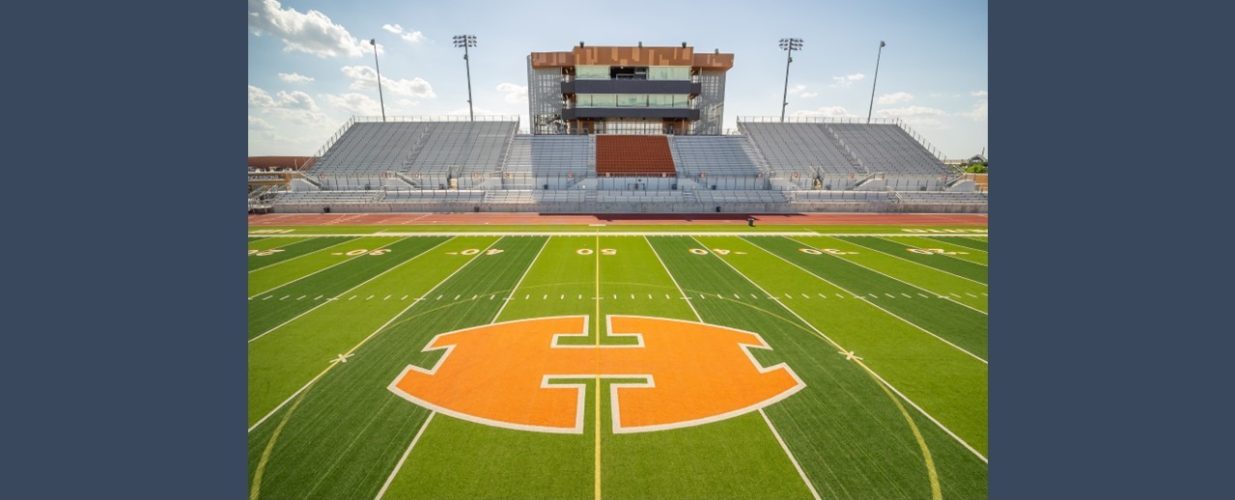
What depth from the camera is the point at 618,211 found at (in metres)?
42.2

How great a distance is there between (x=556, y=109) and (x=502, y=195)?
23893mm

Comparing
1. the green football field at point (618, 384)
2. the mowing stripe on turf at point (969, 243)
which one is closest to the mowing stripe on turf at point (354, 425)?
the green football field at point (618, 384)

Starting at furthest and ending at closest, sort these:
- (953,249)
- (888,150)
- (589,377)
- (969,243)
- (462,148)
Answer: (888,150) < (462,148) < (969,243) < (953,249) < (589,377)

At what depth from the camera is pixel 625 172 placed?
51.6 metres

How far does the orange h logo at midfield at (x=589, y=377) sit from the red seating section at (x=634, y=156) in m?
40.8

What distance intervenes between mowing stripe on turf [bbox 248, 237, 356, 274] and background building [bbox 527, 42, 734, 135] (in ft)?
126

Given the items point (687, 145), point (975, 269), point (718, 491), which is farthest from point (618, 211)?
point (718, 491)

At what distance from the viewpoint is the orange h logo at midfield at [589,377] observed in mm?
8406

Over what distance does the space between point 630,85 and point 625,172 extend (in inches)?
565

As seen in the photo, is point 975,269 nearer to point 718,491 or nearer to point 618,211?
point 718,491

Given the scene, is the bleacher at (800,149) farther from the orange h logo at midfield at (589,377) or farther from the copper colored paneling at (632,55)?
the orange h logo at midfield at (589,377)

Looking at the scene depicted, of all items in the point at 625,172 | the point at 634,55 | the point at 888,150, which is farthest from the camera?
the point at 888,150

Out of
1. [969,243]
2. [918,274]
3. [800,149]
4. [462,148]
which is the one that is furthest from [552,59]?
[918,274]

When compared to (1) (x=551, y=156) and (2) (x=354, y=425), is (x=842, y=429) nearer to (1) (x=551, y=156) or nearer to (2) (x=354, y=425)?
(2) (x=354, y=425)
